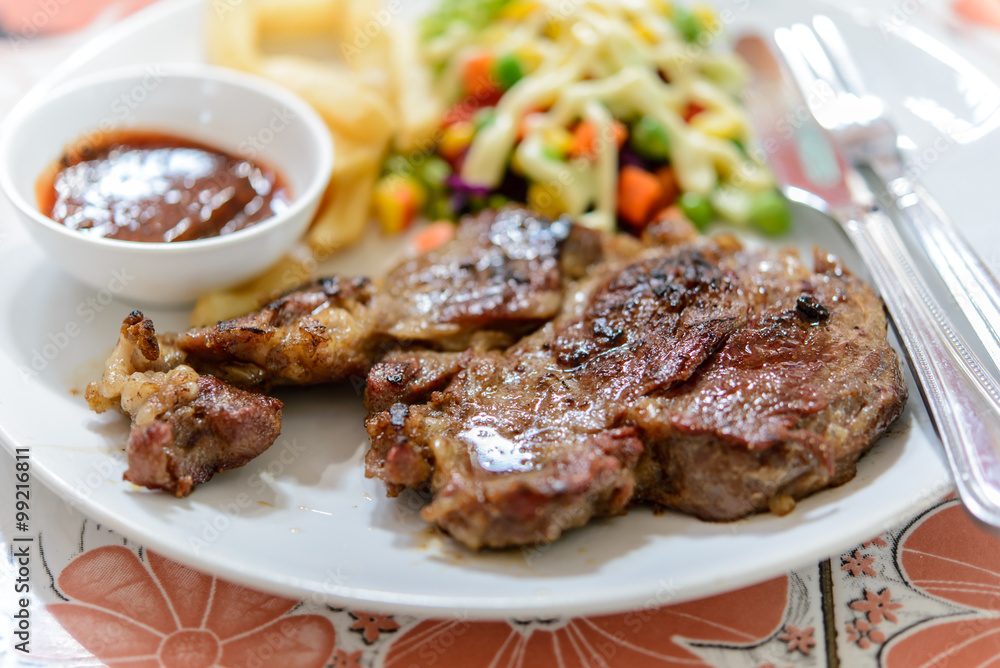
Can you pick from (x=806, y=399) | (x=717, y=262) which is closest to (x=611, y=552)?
(x=806, y=399)

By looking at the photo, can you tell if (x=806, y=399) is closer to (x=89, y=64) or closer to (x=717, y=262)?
(x=717, y=262)

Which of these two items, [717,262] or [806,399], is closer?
[806,399]

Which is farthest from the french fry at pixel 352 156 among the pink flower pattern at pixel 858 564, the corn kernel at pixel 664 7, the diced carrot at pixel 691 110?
the pink flower pattern at pixel 858 564

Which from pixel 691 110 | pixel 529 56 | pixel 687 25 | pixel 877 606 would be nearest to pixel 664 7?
pixel 687 25

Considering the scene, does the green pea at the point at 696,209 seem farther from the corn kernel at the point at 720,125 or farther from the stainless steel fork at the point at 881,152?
the stainless steel fork at the point at 881,152

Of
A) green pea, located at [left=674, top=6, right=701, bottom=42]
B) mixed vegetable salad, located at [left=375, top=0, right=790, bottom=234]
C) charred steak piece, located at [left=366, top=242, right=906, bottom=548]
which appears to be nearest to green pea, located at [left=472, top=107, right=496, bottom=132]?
mixed vegetable salad, located at [left=375, top=0, right=790, bottom=234]

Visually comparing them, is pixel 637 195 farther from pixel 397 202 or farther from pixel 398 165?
pixel 398 165
